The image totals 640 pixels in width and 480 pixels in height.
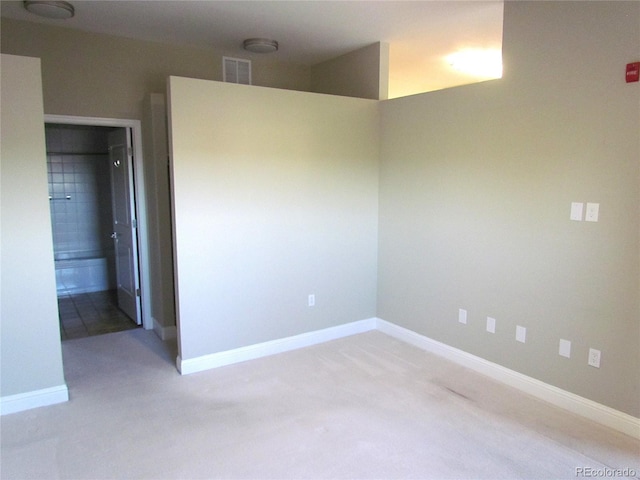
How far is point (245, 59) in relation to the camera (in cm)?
448

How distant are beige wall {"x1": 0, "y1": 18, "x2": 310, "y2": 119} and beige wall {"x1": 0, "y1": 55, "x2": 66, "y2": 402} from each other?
123 cm

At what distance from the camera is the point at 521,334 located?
122 inches

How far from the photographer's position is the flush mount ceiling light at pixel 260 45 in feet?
13.0

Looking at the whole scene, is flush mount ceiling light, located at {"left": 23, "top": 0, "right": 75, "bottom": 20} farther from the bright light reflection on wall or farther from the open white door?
the bright light reflection on wall

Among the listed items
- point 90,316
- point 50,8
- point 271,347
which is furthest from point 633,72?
point 90,316

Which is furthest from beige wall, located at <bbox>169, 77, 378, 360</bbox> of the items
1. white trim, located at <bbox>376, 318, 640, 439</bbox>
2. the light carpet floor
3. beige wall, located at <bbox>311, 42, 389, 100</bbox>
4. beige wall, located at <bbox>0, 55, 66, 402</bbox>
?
beige wall, located at <bbox>0, 55, 66, 402</bbox>

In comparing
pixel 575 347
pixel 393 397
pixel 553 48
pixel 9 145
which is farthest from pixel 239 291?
pixel 553 48

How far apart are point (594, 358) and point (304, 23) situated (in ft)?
10.5

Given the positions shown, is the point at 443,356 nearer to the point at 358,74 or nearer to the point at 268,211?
the point at 268,211

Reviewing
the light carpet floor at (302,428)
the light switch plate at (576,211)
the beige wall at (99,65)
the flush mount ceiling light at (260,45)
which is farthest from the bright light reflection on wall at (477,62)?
the light carpet floor at (302,428)

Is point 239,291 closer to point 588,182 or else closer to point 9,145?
point 9,145

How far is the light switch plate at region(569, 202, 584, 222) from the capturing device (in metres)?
2.69

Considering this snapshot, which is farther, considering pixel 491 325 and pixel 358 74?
pixel 358 74

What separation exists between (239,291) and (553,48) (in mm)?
2809
